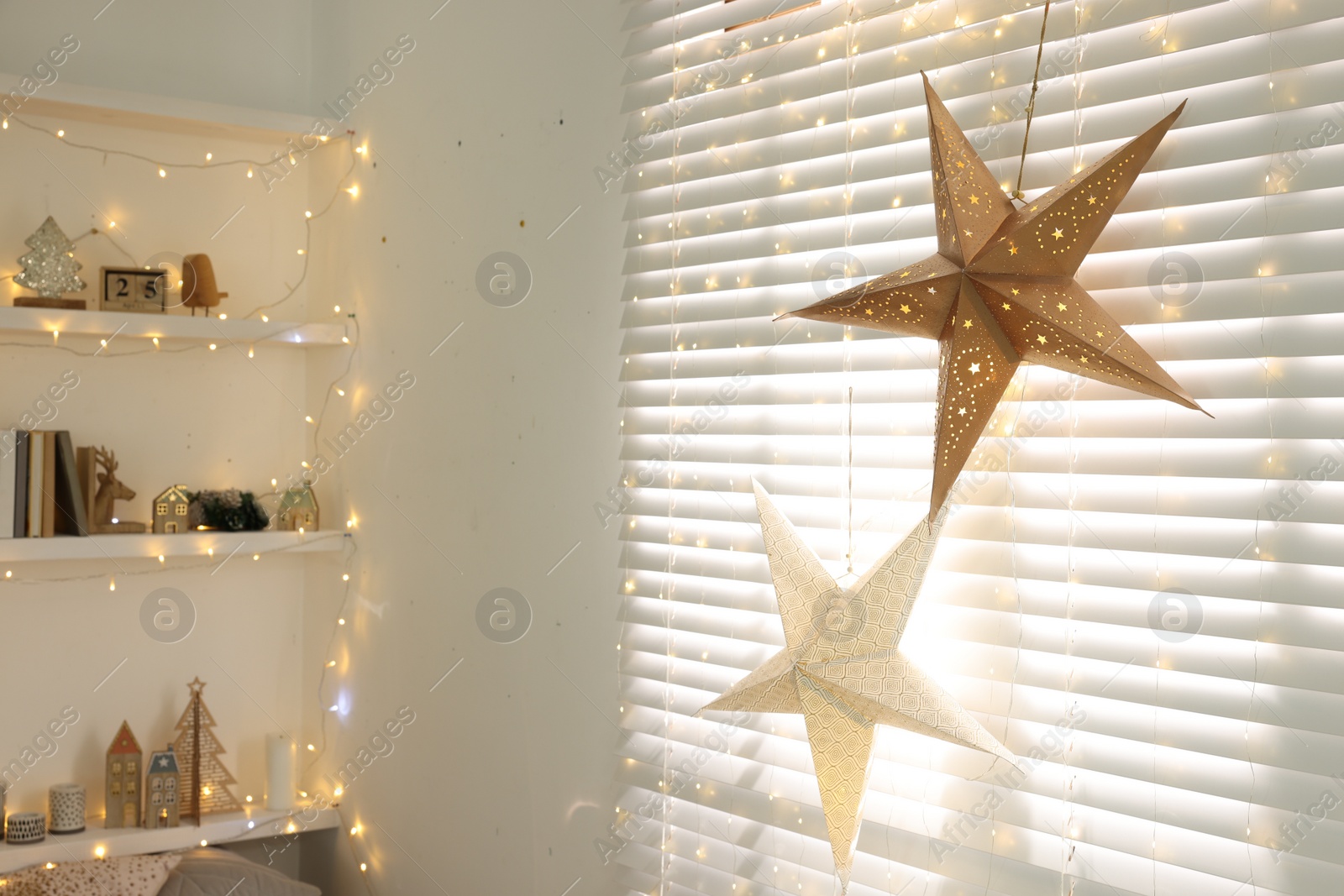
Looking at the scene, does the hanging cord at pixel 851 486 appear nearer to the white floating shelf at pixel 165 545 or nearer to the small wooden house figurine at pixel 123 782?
the white floating shelf at pixel 165 545

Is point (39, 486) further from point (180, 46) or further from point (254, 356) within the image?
point (180, 46)

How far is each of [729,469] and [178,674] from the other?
1.64 m

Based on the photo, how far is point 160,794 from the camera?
7.39 feet

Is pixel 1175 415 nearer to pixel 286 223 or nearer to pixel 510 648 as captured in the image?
pixel 510 648

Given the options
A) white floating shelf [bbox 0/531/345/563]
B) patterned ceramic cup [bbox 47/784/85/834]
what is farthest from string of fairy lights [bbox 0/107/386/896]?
patterned ceramic cup [bbox 47/784/85/834]

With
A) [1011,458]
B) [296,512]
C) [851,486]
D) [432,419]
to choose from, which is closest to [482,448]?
[432,419]

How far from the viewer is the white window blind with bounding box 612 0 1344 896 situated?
106 cm

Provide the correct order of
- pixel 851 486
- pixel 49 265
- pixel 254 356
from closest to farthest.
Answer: pixel 851 486, pixel 49 265, pixel 254 356

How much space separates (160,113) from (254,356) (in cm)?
61

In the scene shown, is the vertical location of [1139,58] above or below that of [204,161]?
below

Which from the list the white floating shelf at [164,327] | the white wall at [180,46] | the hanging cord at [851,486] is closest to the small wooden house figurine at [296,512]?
the white floating shelf at [164,327]

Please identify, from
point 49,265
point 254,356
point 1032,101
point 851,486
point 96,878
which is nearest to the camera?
point 1032,101

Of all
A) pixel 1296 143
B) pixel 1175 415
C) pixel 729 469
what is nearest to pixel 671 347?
pixel 729 469

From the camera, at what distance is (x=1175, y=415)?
1.13 metres
